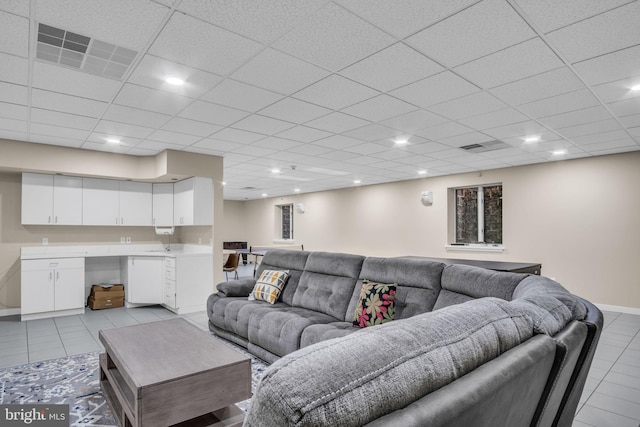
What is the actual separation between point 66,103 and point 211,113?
134cm

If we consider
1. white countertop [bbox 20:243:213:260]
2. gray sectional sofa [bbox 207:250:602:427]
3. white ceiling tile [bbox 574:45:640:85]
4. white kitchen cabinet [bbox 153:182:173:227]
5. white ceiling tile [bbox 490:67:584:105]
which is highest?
white ceiling tile [bbox 574:45:640:85]

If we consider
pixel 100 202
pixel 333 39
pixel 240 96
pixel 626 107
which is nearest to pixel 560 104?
pixel 626 107

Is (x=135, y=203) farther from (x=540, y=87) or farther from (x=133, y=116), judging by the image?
(x=540, y=87)

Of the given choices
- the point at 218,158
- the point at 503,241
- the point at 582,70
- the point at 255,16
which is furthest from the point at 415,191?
the point at 255,16

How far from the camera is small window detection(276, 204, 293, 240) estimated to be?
40.8 feet

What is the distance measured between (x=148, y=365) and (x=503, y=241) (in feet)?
22.0

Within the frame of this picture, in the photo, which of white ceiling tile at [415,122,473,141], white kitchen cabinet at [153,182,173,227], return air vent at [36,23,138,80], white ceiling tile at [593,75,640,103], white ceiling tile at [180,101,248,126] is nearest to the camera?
return air vent at [36,23,138,80]

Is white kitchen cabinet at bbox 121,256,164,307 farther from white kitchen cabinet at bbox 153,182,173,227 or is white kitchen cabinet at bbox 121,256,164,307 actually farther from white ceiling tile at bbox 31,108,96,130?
white ceiling tile at bbox 31,108,96,130

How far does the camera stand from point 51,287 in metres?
5.12

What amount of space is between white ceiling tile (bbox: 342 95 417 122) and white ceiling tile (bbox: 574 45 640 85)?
1.41 meters

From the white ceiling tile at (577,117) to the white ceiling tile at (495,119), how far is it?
0.31 meters

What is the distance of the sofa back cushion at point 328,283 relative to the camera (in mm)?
3371

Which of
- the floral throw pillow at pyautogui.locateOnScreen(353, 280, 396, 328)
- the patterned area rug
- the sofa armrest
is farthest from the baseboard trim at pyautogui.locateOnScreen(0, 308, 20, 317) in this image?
the floral throw pillow at pyautogui.locateOnScreen(353, 280, 396, 328)

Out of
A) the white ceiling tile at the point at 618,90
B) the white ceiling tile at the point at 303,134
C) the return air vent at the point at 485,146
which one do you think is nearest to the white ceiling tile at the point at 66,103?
the white ceiling tile at the point at 303,134
